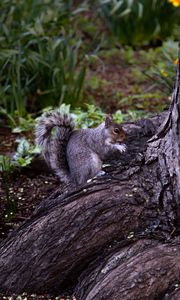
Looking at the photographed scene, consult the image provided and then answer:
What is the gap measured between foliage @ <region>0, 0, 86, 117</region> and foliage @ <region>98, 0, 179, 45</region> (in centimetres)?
133

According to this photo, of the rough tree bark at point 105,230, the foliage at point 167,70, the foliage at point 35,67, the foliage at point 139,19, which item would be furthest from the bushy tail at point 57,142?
the foliage at point 139,19

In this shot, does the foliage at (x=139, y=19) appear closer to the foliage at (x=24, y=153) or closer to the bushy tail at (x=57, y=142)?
the foliage at (x=24, y=153)

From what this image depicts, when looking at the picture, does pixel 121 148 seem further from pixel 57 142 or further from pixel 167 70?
pixel 167 70

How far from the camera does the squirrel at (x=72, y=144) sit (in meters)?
4.27

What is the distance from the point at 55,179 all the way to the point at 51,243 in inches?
59.4

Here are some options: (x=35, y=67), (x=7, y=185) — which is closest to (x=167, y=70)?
(x=35, y=67)

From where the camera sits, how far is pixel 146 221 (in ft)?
11.6

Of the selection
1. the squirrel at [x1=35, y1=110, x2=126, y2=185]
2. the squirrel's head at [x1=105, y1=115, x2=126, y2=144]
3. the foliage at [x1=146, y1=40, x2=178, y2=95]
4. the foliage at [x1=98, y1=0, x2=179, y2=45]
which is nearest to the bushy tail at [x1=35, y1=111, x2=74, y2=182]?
the squirrel at [x1=35, y1=110, x2=126, y2=185]

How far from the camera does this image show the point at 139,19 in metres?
7.93

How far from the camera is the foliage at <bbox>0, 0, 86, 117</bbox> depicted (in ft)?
19.7

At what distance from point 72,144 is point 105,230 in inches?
35.8

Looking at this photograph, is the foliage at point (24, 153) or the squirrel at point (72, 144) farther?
the foliage at point (24, 153)

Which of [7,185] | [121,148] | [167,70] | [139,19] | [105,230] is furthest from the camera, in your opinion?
[139,19]

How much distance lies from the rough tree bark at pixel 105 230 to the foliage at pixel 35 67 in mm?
2462
